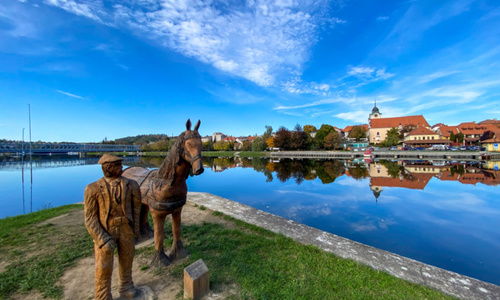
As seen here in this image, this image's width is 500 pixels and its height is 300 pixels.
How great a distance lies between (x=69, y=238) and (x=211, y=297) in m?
4.23

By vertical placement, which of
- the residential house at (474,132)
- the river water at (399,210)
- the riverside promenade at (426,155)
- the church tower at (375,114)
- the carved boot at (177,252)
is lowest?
the river water at (399,210)

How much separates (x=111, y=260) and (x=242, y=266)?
2078 mm

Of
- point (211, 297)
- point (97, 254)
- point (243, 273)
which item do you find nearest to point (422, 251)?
point (243, 273)

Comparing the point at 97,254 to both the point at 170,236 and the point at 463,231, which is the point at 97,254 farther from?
the point at 463,231

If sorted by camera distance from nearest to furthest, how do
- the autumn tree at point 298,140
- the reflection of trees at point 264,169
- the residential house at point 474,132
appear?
the reflection of trees at point 264,169 < the residential house at point 474,132 < the autumn tree at point 298,140

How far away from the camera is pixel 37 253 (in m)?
3.96

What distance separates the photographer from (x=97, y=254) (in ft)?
Answer: 7.21

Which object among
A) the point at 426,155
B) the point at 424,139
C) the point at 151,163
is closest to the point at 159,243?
the point at 151,163

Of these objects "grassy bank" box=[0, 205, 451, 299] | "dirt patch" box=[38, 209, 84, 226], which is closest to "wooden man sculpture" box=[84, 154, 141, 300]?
"grassy bank" box=[0, 205, 451, 299]

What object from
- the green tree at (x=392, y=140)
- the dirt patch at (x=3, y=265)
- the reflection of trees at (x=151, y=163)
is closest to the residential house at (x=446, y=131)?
the green tree at (x=392, y=140)

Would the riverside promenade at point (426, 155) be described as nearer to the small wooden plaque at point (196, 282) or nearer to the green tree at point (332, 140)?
the green tree at point (332, 140)

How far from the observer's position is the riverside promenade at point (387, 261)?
123 inches

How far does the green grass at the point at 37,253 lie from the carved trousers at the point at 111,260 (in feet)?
3.91

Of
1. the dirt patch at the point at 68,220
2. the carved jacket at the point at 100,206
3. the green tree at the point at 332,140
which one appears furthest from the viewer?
the green tree at the point at 332,140
